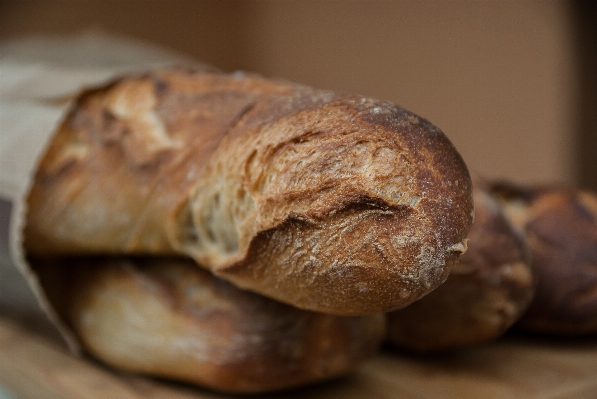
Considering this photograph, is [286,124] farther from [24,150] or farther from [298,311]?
A: [24,150]

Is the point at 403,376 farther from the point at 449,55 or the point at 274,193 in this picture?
the point at 449,55

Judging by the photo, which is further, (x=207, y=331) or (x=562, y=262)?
(x=562, y=262)

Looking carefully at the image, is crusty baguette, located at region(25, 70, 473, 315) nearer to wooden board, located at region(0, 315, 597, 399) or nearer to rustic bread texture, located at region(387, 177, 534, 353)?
wooden board, located at region(0, 315, 597, 399)

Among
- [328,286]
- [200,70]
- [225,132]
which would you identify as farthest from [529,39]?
[328,286]

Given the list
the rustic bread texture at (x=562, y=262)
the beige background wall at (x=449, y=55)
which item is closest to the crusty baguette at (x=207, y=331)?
the rustic bread texture at (x=562, y=262)

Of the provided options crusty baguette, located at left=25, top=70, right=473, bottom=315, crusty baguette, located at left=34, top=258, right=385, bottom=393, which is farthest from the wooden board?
crusty baguette, located at left=25, top=70, right=473, bottom=315

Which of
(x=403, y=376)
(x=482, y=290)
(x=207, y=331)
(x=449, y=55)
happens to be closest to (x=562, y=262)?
(x=482, y=290)
